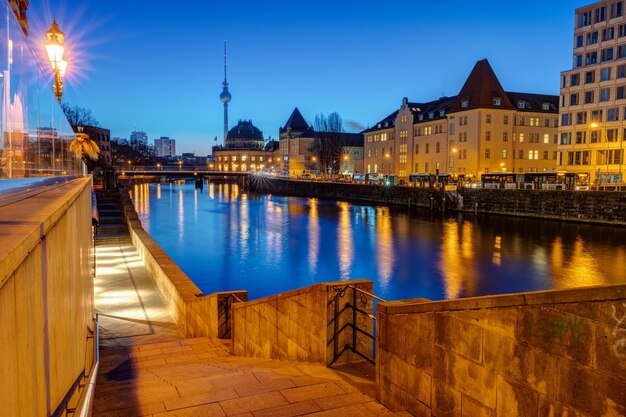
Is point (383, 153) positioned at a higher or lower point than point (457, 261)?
higher

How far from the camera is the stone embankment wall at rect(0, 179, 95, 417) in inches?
88.7

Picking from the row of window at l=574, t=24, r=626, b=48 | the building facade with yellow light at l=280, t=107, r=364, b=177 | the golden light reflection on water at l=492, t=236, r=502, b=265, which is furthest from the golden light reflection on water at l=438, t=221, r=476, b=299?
the building facade with yellow light at l=280, t=107, r=364, b=177

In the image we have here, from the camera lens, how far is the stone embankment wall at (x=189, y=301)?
12.7 metres

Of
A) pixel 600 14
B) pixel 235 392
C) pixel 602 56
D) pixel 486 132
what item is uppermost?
pixel 600 14

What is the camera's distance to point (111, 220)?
38188 millimetres

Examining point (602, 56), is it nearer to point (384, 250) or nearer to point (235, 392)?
point (384, 250)

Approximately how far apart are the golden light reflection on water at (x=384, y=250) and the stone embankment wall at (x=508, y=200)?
32.7 feet

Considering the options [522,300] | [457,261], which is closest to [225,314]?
[522,300]

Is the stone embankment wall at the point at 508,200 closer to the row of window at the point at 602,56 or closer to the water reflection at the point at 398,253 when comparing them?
the water reflection at the point at 398,253

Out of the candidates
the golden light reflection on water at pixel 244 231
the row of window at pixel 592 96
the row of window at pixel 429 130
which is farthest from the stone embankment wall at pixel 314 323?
the row of window at pixel 429 130

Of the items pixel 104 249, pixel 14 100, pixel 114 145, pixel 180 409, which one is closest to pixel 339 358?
pixel 180 409

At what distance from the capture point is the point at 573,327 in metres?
3.96

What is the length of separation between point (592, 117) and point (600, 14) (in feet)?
40.2

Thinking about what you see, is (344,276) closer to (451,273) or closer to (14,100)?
(451,273)
